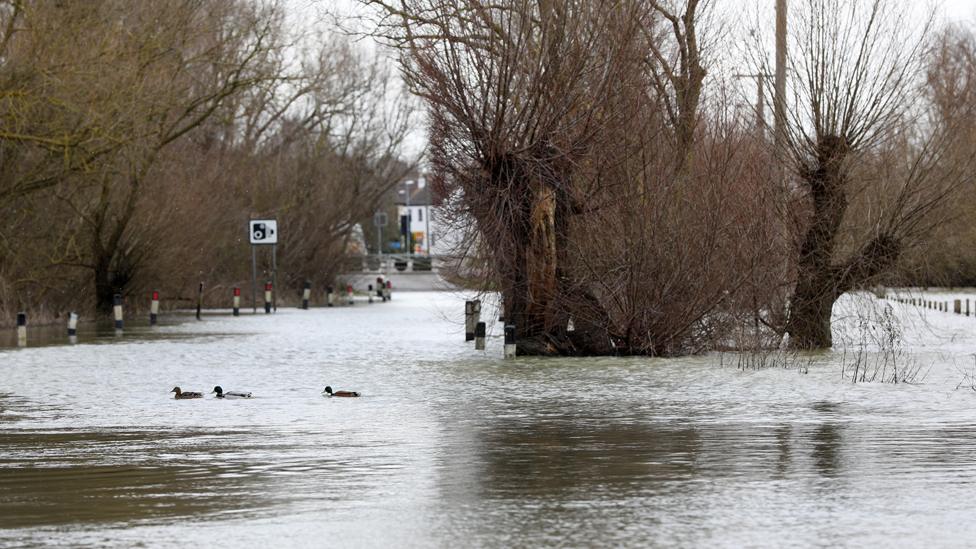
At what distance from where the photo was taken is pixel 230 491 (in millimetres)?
10164

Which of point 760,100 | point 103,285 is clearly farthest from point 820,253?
point 103,285

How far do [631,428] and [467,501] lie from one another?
461 centimetres

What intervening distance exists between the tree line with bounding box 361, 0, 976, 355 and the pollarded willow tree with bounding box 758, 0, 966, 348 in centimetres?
3

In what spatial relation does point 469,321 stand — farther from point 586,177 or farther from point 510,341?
point 586,177

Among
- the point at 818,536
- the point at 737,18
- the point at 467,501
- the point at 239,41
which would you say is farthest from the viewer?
the point at 239,41

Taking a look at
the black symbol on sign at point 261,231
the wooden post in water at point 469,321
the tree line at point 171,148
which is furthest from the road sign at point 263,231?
the wooden post in water at point 469,321

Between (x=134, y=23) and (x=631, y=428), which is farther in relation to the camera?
(x=134, y=23)

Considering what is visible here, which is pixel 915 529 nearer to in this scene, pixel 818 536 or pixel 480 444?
pixel 818 536

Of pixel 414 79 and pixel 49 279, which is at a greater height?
pixel 414 79

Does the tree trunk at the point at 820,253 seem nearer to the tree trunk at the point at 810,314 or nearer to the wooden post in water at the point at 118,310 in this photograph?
the tree trunk at the point at 810,314

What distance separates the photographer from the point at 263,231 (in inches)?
1779

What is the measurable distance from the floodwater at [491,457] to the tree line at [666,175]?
1797 mm

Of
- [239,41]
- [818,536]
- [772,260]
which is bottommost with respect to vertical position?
[818,536]

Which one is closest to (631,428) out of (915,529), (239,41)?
(915,529)
